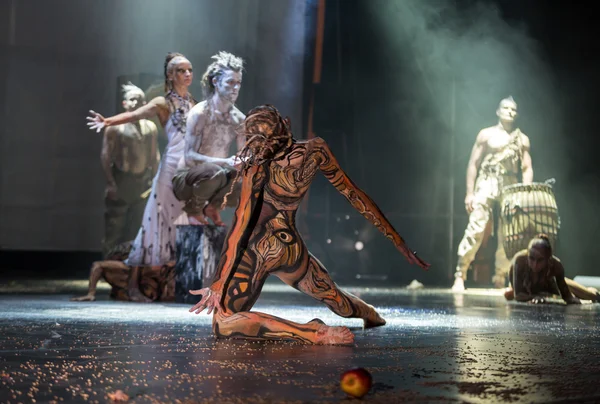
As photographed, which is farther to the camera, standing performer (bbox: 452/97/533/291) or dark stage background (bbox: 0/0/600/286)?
standing performer (bbox: 452/97/533/291)

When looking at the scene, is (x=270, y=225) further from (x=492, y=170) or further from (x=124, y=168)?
(x=492, y=170)

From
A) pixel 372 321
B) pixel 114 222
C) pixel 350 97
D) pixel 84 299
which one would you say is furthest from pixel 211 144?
pixel 350 97

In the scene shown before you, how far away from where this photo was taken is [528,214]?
9039mm

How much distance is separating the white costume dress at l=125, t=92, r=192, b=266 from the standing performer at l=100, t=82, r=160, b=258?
318cm

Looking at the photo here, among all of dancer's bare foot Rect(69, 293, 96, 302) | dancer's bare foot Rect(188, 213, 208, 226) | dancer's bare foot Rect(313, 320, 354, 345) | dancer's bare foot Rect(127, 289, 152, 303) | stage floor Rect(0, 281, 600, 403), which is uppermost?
dancer's bare foot Rect(188, 213, 208, 226)

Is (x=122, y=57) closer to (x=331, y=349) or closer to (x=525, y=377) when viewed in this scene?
(x=331, y=349)

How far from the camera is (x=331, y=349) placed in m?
3.08

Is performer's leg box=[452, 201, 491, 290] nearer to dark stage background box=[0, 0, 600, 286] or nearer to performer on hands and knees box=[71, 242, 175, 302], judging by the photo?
dark stage background box=[0, 0, 600, 286]

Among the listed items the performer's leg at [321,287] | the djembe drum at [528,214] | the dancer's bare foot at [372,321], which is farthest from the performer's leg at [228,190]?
the djembe drum at [528,214]

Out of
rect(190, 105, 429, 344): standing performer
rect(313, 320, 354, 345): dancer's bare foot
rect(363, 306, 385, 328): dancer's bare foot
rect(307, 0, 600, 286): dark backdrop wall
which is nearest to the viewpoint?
rect(313, 320, 354, 345): dancer's bare foot

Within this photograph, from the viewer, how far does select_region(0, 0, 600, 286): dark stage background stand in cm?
944

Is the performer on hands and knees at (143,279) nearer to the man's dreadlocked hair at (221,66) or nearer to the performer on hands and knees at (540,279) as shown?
the man's dreadlocked hair at (221,66)

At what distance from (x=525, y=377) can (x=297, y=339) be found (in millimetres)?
1064

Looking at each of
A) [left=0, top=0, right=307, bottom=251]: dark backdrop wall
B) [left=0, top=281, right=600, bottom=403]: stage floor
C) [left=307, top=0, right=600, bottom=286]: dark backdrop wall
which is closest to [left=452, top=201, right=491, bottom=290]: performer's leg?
[left=307, top=0, right=600, bottom=286]: dark backdrop wall
